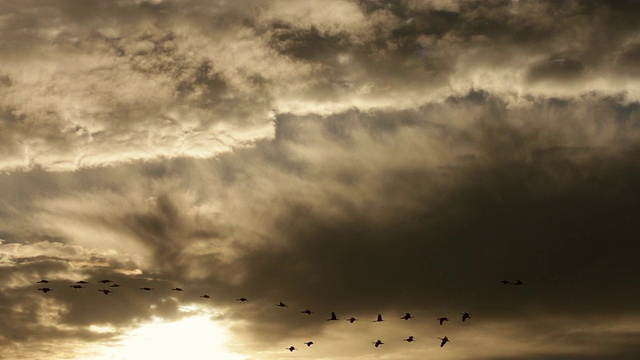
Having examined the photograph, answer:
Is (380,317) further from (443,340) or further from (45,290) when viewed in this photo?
(45,290)

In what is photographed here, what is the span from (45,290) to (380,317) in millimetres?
54082

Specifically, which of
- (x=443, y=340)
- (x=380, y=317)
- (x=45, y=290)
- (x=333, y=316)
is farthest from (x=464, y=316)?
(x=45, y=290)

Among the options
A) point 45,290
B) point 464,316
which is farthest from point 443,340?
point 45,290

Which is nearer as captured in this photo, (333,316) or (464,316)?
(464,316)

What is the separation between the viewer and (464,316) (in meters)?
95.6

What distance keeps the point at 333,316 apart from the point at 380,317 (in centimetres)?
782

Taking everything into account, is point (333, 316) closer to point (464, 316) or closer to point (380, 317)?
point (380, 317)

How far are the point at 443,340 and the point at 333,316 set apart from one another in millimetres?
18328

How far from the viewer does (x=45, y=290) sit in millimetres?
98438

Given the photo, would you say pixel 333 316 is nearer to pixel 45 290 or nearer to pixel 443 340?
pixel 443 340

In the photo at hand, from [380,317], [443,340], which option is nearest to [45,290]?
[380,317]

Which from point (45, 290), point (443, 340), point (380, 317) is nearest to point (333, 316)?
point (380, 317)

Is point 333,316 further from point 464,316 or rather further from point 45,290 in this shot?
point 45,290

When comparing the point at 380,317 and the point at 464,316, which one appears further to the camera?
the point at 380,317
